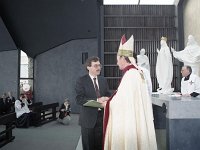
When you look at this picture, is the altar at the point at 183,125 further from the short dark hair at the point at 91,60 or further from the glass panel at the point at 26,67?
the glass panel at the point at 26,67

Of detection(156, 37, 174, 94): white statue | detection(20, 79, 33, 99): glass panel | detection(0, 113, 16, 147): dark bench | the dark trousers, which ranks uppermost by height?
detection(156, 37, 174, 94): white statue

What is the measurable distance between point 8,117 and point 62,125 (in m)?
2.69

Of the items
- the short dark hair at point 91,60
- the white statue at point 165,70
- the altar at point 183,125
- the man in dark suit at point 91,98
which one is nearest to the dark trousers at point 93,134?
the man in dark suit at point 91,98

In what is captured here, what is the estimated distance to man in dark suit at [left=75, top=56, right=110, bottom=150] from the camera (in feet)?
10.2

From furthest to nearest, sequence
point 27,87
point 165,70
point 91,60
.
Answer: point 27,87 < point 165,70 < point 91,60

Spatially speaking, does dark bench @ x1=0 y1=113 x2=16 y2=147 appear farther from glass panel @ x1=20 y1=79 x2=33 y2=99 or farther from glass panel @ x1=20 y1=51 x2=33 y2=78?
glass panel @ x1=20 y1=51 x2=33 y2=78

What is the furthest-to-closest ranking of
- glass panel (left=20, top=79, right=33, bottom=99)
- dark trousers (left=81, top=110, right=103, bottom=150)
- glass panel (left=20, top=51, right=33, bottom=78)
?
glass panel (left=20, top=51, right=33, bottom=78) → glass panel (left=20, top=79, right=33, bottom=99) → dark trousers (left=81, top=110, right=103, bottom=150)

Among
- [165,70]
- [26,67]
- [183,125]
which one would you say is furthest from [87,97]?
[26,67]

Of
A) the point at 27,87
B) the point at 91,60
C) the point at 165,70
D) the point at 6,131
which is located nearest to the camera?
the point at 91,60

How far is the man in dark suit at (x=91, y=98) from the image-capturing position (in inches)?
122

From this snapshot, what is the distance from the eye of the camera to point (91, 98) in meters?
3.11

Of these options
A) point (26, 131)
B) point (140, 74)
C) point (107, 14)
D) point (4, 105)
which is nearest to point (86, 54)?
point (107, 14)

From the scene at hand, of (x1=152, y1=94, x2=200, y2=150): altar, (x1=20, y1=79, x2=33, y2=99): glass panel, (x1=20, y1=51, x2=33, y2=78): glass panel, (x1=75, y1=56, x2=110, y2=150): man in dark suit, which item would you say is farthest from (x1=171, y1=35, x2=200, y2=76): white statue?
(x1=20, y1=51, x2=33, y2=78): glass panel

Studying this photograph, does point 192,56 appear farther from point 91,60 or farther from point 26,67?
point 26,67
